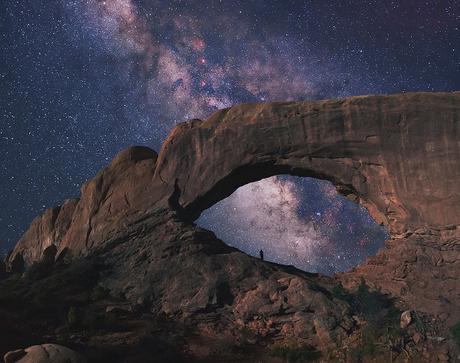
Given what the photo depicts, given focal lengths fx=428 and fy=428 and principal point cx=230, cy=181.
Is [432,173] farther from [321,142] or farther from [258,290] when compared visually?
[258,290]

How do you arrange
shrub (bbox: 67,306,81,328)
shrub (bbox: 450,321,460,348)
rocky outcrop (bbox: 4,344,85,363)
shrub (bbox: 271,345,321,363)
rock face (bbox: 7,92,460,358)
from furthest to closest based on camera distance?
rock face (bbox: 7,92,460,358) → shrub (bbox: 67,306,81,328) → shrub (bbox: 271,345,321,363) → shrub (bbox: 450,321,460,348) → rocky outcrop (bbox: 4,344,85,363)

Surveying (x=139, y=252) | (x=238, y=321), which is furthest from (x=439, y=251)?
(x=139, y=252)

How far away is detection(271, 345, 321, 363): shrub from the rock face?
68 cm

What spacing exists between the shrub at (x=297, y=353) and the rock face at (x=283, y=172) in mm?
683

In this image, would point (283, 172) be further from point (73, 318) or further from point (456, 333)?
point (73, 318)

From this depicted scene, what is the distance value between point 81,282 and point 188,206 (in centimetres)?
667

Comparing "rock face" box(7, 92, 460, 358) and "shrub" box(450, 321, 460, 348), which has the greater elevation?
"rock face" box(7, 92, 460, 358)

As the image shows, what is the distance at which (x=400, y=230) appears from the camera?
20891 millimetres

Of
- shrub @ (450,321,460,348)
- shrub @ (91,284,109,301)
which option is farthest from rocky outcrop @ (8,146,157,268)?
shrub @ (450,321,460,348)

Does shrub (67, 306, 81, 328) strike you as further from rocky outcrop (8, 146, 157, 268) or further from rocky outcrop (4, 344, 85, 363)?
rocky outcrop (4, 344, 85, 363)

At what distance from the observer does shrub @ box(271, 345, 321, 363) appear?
16250mm

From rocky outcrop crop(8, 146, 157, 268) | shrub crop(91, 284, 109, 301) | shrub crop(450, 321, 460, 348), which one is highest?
rocky outcrop crop(8, 146, 157, 268)

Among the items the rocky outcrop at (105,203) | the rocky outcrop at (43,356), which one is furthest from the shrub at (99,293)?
the rocky outcrop at (43,356)

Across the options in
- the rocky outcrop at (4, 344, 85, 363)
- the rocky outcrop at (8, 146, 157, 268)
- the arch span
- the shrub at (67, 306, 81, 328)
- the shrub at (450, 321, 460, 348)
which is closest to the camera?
the rocky outcrop at (4, 344, 85, 363)
